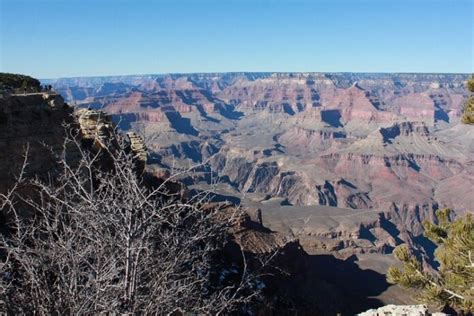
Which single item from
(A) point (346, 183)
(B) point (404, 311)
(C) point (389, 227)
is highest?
(B) point (404, 311)

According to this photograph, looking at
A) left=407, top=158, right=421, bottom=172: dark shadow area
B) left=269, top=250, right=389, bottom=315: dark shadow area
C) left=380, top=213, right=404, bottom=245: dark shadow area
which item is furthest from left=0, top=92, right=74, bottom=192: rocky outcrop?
left=407, top=158, right=421, bottom=172: dark shadow area

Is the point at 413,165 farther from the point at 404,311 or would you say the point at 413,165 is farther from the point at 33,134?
the point at 404,311

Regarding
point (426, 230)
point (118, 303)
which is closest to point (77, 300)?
point (118, 303)

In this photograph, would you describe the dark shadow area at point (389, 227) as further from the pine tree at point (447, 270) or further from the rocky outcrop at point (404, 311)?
the rocky outcrop at point (404, 311)

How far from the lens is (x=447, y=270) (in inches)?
508

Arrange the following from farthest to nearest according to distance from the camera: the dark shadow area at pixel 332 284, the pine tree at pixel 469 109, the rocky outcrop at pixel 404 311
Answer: the dark shadow area at pixel 332 284, the pine tree at pixel 469 109, the rocky outcrop at pixel 404 311

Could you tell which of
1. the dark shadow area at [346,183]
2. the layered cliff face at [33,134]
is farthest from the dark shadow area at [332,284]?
the dark shadow area at [346,183]

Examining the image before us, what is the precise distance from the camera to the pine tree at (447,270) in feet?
38.3

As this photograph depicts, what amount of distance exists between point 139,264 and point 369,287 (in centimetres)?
4997

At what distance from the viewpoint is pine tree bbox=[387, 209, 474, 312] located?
11664 millimetres

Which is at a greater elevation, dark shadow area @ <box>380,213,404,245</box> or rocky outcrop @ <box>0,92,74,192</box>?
rocky outcrop @ <box>0,92,74,192</box>

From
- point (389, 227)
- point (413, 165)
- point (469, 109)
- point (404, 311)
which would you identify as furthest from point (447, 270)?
point (413, 165)

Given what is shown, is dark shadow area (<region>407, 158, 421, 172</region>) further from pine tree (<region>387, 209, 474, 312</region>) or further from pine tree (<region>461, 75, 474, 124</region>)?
pine tree (<region>461, 75, 474, 124</region>)

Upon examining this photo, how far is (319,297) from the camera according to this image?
130 ft
